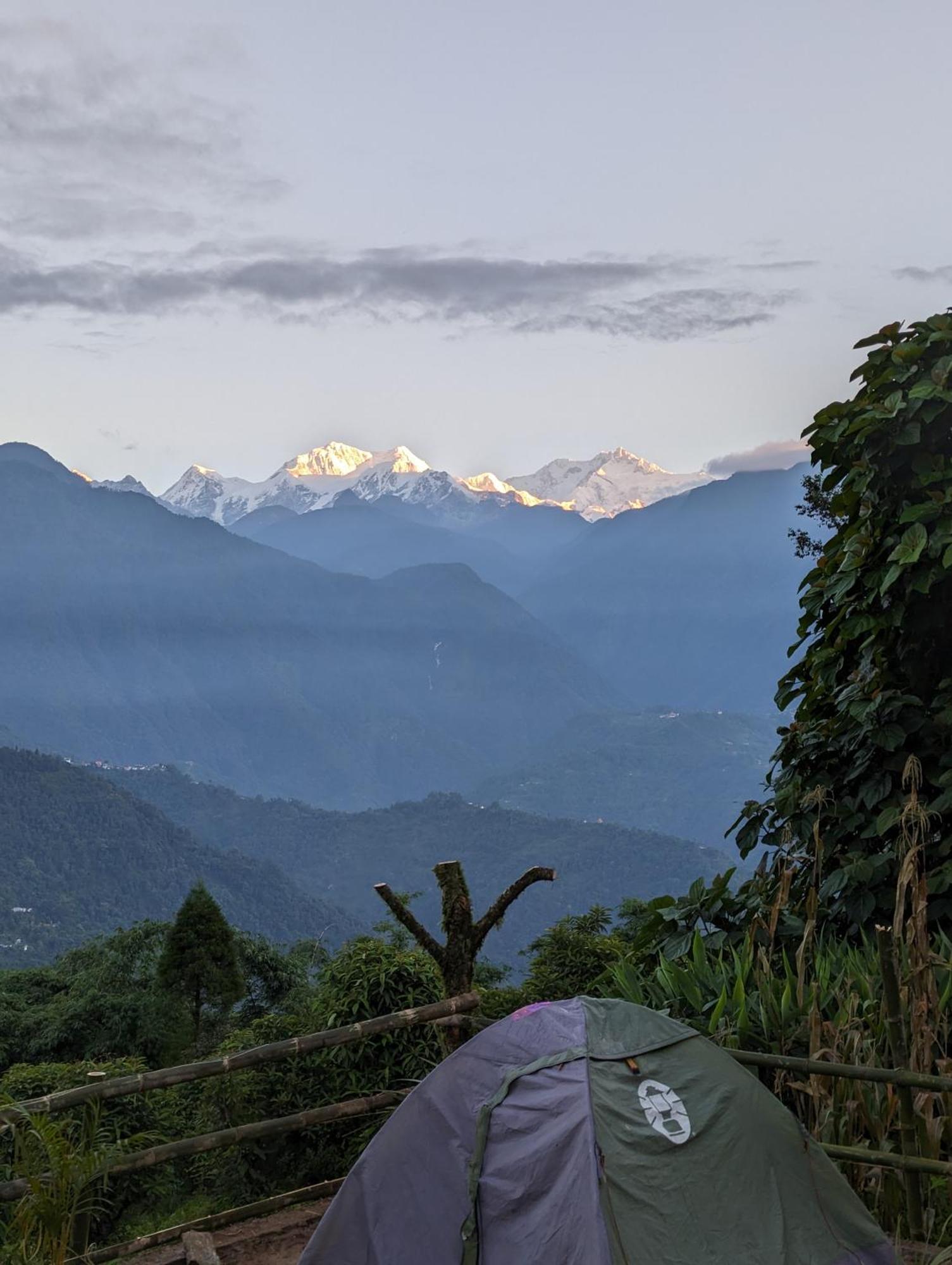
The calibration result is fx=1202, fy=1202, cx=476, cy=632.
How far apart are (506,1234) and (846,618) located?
3.03 meters

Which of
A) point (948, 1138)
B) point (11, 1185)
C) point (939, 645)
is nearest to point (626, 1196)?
point (948, 1138)

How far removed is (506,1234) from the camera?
3479 mm

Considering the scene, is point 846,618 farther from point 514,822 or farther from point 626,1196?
point 514,822

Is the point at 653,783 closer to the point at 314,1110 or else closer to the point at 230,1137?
the point at 314,1110

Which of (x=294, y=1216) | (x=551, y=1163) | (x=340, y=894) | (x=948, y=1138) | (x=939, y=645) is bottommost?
(x=340, y=894)

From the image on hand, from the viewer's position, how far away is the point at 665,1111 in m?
3.52

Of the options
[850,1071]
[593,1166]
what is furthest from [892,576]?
[593,1166]

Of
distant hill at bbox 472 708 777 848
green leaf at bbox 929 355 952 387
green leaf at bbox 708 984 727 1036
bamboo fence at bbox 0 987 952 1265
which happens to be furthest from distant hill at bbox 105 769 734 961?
green leaf at bbox 929 355 952 387

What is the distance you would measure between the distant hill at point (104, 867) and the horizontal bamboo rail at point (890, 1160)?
79302mm

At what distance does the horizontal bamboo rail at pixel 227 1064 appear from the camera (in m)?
4.03

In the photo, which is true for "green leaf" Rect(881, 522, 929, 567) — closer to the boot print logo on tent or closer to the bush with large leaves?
the bush with large leaves

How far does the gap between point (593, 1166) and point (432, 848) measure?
421 feet

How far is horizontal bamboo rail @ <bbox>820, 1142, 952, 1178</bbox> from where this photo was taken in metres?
3.62

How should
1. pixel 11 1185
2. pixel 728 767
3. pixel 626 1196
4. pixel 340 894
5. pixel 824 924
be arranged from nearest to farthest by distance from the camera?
pixel 626 1196 < pixel 11 1185 < pixel 824 924 < pixel 340 894 < pixel 728 767
